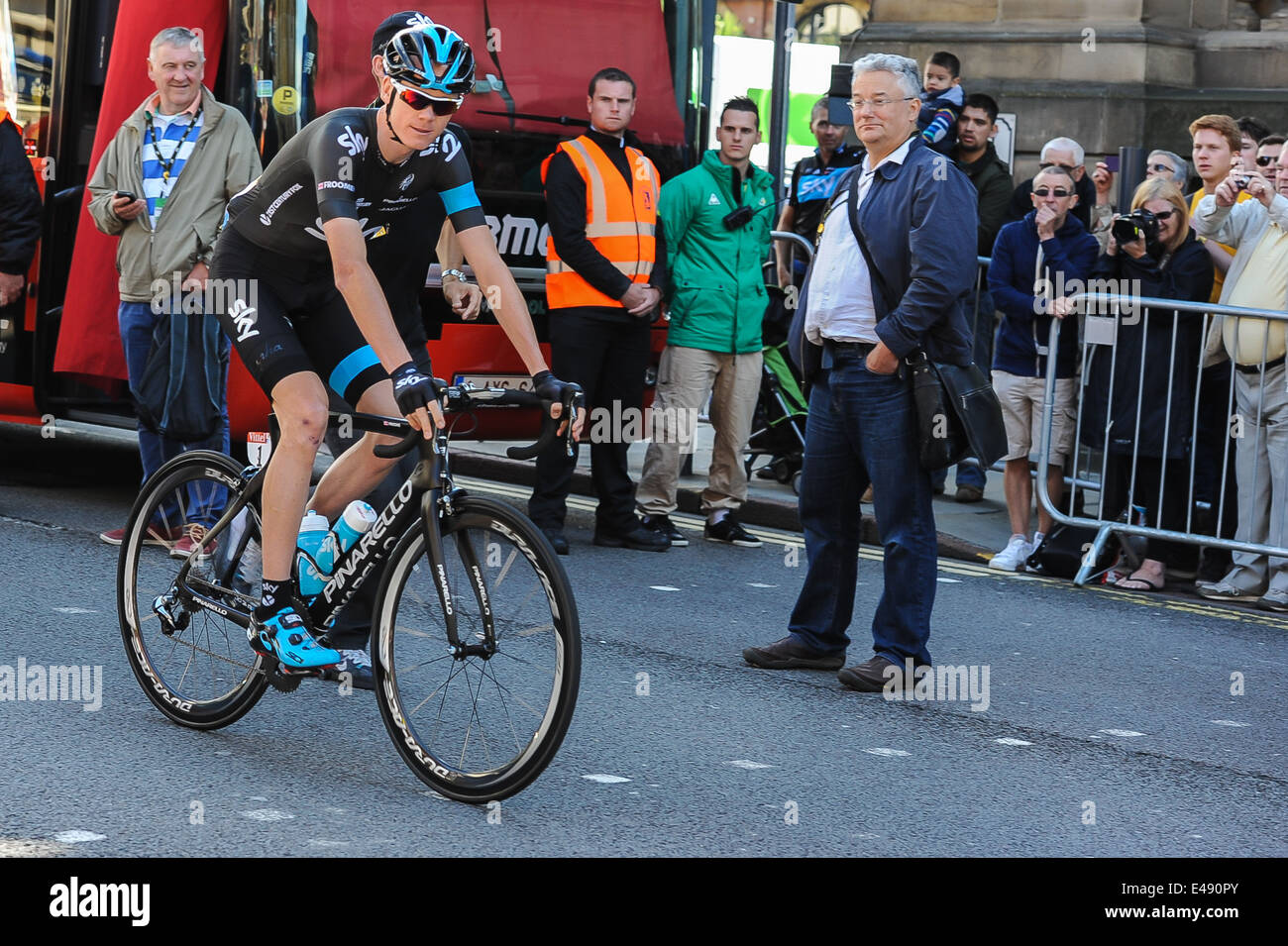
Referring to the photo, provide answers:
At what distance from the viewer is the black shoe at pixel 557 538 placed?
8.85 m

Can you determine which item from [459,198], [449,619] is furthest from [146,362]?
[449,619]

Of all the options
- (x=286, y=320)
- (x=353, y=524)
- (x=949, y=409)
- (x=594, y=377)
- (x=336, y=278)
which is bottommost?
(x=353, y=524)

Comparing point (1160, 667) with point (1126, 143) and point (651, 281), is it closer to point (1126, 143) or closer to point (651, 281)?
point (651, 281)

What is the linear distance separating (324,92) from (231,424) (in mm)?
1683

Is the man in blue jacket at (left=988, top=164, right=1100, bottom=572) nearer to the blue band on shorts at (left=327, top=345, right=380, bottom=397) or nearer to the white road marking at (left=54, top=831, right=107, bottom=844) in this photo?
the blue band on shorts at (left=327, top=345, right=380, bottom=397)

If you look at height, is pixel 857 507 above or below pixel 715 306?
below

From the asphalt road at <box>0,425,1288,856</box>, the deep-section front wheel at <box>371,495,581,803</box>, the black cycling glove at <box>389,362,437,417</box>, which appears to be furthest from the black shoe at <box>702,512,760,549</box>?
the black cycling glove at <box>389,362,437,417</box>

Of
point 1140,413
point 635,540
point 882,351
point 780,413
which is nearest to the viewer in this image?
point 882,351

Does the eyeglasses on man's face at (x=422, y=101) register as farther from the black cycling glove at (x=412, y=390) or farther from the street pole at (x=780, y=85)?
the street pole at (x=780, y=85)

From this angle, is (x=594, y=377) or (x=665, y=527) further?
(x=665, y=527)

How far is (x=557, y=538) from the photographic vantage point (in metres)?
8.93

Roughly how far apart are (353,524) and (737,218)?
4.41m

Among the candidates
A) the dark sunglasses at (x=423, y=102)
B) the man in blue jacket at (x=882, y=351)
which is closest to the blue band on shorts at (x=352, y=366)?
the dark sunglasses at (x=423, y=102)

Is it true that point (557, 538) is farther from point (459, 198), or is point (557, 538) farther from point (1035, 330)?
point (459, 198)
